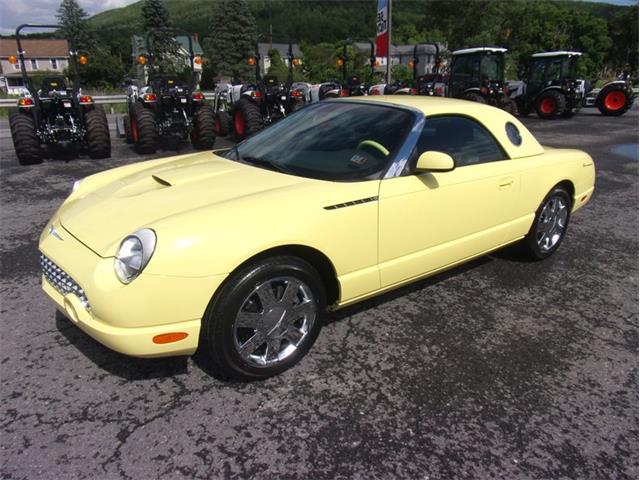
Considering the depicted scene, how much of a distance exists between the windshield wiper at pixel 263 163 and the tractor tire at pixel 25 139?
6537 mm

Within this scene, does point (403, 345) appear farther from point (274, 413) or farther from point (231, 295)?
point (231, 295)

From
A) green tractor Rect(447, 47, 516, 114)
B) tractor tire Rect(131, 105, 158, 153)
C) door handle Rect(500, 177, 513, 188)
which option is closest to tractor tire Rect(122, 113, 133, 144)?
tractor tire Rect(131, 105, 158, 153)

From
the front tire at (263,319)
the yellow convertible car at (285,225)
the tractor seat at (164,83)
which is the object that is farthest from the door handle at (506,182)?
the tractor seat at (164,83)

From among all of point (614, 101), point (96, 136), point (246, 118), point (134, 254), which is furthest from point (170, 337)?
point (614, 101)

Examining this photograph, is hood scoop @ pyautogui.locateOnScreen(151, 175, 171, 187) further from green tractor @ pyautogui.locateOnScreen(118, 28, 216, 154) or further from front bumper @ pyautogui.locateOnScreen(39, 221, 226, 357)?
green tractor @ pyautogui.locateOnScreen(118, 28, 216, 154)

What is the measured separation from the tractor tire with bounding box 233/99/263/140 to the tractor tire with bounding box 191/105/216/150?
960 millimetres

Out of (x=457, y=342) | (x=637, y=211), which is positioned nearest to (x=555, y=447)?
(x=457, y=342)

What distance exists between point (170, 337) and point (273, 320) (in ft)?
1.81

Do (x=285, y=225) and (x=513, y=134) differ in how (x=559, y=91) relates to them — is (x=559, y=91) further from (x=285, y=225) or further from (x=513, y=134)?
(x=285, y=225)

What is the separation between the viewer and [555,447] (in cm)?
210

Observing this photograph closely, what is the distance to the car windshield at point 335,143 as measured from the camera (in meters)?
2.83

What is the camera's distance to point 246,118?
1035 cm

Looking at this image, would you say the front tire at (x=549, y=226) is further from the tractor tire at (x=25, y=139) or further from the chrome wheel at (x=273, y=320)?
the tractor tire at (x=25, y=139)

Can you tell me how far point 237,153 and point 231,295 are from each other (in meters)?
1.52
